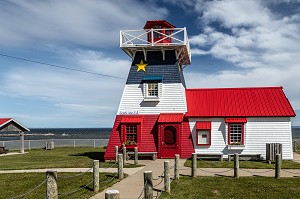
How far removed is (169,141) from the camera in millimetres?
23391

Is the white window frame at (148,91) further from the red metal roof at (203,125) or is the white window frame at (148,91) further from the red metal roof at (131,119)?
the red metal roof at (203,125)

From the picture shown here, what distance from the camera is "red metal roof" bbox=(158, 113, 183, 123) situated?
23000 mm

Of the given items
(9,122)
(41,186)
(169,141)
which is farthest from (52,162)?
(9,122)

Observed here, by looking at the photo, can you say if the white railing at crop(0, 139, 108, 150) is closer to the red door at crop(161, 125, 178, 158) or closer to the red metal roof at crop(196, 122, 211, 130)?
the red door at crop(161, 125, 178, 158)

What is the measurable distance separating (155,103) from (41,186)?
1181cm

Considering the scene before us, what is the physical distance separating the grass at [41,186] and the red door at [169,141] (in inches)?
305

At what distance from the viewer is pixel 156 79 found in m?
23.8

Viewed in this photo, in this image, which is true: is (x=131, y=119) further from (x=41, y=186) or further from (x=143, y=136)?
(x=41, y=186)

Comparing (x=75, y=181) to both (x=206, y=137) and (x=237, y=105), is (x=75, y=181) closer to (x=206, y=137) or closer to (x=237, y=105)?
(x=206, y=137)

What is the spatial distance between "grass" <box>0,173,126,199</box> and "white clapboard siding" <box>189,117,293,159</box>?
9.83 meters

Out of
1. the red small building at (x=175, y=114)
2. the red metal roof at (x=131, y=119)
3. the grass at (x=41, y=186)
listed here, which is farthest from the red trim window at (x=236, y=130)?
the grass at (x=41, y=186)

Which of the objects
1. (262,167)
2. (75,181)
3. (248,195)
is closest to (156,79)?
(262,167)

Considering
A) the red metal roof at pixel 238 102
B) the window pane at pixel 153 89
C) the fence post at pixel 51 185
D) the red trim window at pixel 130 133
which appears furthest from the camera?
the window pane at pixel 153 89

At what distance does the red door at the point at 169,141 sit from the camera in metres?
23.2
